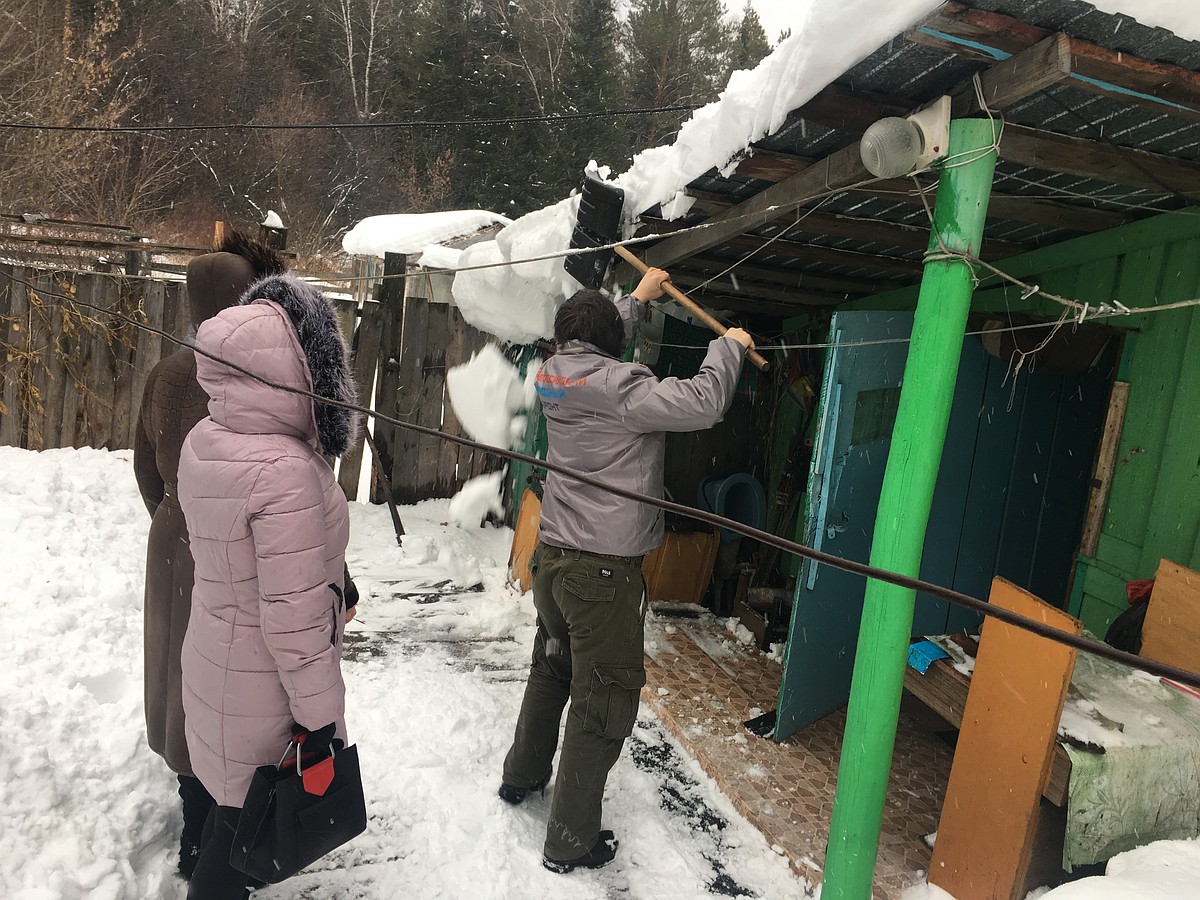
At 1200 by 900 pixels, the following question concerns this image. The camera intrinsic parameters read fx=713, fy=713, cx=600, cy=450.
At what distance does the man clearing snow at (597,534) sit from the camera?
102 inches

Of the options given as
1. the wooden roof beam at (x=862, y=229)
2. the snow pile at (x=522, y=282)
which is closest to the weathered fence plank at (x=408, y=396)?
the snow pile at (x=522, y=282)

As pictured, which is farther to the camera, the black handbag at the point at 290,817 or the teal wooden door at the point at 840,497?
the teal wooden door at the point at 840,497

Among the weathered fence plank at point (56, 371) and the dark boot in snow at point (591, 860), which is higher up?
the weathered fence plank at point (56, 371)

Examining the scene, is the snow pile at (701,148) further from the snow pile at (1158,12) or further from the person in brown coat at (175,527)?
the person in brown coat at (175,527)

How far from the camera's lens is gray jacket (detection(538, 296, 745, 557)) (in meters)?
2.50

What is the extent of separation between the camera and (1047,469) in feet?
13.3

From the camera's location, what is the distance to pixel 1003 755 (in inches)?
96.1

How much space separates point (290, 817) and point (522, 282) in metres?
4.12

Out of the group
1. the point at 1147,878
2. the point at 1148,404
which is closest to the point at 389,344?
the point at 1148,404

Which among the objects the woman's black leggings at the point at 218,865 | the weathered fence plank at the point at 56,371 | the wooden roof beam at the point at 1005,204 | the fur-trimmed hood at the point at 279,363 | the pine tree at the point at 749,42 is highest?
the pine tree at the point at 749,42

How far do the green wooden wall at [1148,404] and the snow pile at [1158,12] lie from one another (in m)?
1.72

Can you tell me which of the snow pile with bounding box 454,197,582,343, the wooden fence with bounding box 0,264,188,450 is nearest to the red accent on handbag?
the snow pile with bounding box 454,197,582,343

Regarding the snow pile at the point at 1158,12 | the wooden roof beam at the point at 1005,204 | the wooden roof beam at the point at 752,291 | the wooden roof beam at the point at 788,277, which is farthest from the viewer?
the wooden roof beam at the point at 752,291

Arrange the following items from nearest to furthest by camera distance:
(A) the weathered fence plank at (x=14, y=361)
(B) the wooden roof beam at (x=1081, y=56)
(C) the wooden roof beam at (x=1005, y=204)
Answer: (B) the wooden roof beam at (x=1081, y=56) → (C) the wooden roof beam at (x=1005, y=204) → (A) the weathered fence plank at (x=14, y=361)
